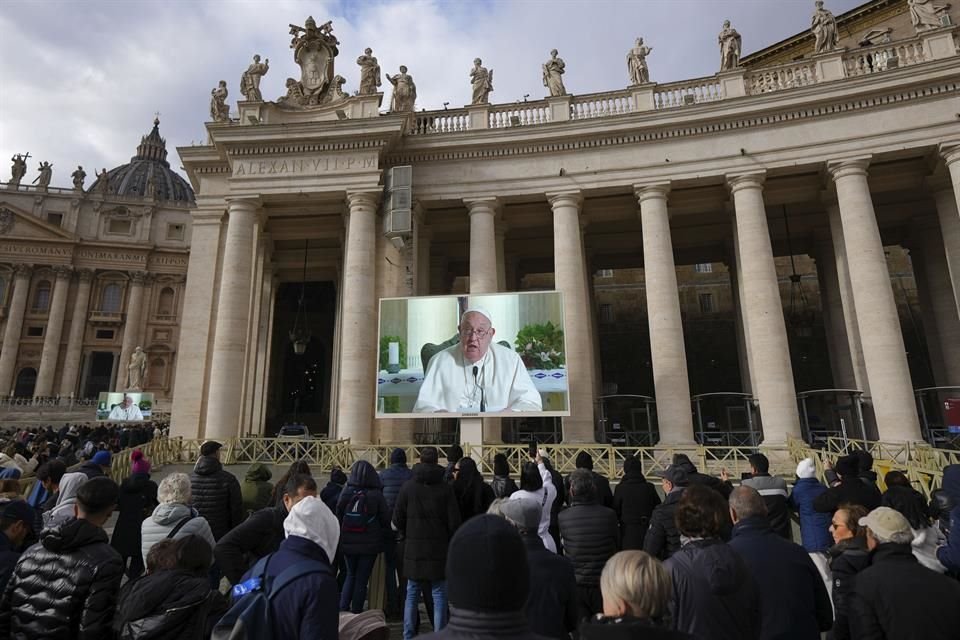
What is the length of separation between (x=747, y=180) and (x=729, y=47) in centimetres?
532

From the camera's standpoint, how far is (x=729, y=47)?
64.4ft

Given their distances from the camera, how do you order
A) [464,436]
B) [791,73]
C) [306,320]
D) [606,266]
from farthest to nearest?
1. [306,320]
2. [606,266]
3. [791,73]
4. [464,436]

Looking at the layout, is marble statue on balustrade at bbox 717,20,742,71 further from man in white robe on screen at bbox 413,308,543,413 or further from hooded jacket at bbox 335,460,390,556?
hooded jacket at bbox 335,460,390,556

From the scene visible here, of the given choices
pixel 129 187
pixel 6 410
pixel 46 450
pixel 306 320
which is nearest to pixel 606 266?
pixel 306 320

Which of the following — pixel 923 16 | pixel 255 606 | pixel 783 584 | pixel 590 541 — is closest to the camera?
pixel 255 606

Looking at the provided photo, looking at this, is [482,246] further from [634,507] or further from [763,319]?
[634,507]

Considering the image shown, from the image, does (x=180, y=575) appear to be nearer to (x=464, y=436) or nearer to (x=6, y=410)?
(x=464, y=436)

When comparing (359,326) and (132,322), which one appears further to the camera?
(132,322)

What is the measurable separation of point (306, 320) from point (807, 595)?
28.5 metres

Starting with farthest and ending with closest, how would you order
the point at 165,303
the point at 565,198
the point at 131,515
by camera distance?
the point at 165,303 < the point at 565,198 < the point at 131,515

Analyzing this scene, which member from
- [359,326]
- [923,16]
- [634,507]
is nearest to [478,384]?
[359,326]

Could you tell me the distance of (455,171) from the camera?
20312mm

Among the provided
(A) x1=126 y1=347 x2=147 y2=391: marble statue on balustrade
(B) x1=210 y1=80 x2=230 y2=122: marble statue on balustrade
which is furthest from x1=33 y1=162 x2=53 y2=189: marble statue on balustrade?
(B) x1=210 y1=80 x2=230 y2=122: marble statue on balustrade

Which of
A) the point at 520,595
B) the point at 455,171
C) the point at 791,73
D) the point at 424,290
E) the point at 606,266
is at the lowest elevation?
the point at 520,595
